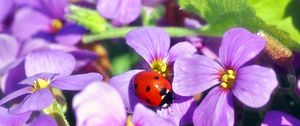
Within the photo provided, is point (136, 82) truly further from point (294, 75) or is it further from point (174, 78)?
point (294, 75)

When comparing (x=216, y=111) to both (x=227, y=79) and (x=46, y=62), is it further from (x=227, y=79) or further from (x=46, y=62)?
(x=46, y=62)

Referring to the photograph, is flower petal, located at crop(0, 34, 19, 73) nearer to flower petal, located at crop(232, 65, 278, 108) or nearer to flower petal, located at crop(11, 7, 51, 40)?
flower petal, located at crop(11, 7, 51, 40)

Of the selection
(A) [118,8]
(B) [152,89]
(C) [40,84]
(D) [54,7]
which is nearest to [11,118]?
(C) [40,84]

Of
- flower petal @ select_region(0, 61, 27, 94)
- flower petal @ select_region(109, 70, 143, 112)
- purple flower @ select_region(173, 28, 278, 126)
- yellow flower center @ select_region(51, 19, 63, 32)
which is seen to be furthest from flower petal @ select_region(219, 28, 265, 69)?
yellow flower center @ select_region(51, 19, 63, 32)

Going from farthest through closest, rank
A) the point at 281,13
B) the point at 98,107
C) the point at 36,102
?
the point at 281,13
the point at 36,102
the point at 98,107

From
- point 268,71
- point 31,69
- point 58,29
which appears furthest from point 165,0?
point 268,71

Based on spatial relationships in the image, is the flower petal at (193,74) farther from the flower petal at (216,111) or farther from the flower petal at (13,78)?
the flower petal at (13,78)
